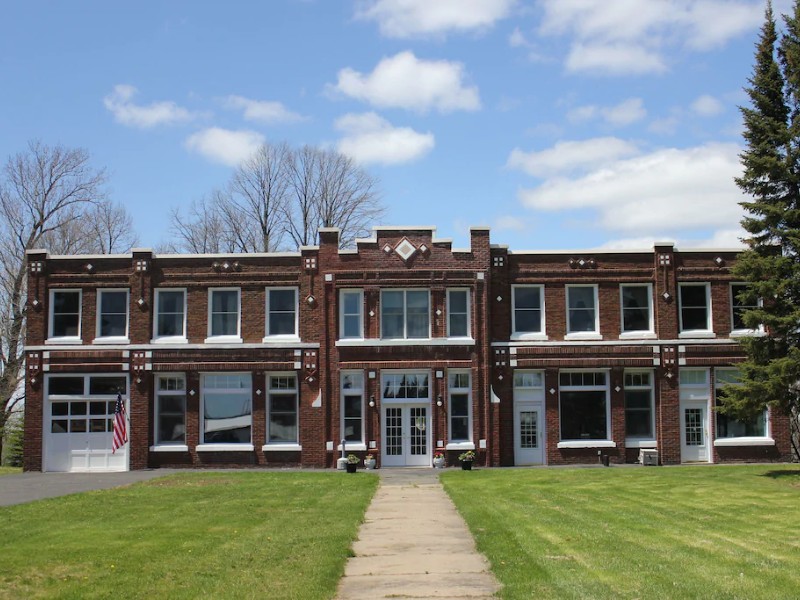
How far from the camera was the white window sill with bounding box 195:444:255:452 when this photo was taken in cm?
3216

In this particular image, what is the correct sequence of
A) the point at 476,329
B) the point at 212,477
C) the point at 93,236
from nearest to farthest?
the point at 212,477 → the point at 476,329 → the point at 93,236

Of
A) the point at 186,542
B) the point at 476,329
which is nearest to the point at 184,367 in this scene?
the point at 476,329

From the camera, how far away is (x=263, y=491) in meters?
23.0

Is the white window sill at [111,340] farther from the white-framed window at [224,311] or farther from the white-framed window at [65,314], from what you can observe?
the white-framed window at [224,311]

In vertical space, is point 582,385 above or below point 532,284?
below

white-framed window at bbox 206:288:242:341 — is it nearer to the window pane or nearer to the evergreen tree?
the window pane

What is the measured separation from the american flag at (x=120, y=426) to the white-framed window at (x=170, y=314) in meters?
2.72

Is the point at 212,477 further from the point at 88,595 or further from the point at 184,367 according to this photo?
the point at 88,595

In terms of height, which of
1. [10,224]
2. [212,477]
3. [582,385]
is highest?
[10,224]

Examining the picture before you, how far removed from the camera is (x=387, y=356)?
3188cm

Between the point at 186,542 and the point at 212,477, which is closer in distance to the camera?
the point at 186,542

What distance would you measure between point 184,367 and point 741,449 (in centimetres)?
2003

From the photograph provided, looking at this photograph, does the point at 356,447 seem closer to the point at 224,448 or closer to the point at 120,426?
the point at 224,448

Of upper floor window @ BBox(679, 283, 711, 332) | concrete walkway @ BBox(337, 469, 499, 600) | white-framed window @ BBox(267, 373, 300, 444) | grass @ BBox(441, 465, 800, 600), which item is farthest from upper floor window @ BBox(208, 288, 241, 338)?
upper floor window @ BBox(679, 283, 711, 332)
